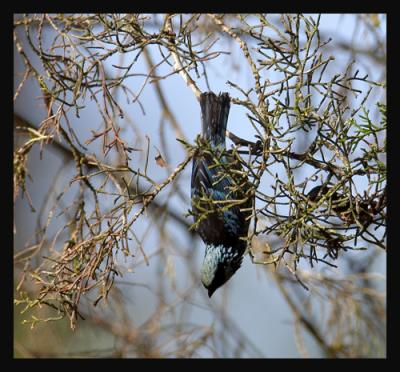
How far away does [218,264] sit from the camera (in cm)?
388

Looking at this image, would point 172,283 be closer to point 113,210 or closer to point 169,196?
point 169,196

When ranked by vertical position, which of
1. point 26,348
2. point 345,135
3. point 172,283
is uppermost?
point 345,135

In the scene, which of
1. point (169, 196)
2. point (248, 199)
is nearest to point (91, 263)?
point (248, 199)

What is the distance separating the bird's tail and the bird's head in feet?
2.02

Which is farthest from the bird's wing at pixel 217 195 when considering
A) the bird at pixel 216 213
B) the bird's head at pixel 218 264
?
the bird's head at pixel 218 264

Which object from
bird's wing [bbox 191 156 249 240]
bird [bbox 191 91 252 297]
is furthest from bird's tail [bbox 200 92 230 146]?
bird's wing [bbox 191 156 249 240]

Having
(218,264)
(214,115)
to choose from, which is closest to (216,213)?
(218,264)

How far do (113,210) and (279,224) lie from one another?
745mm

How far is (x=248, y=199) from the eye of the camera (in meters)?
2.98

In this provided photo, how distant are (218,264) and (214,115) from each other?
0.83 m

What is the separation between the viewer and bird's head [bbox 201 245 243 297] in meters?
3.84

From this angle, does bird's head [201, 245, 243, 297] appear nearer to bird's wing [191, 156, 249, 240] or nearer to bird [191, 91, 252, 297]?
bird [191, 91, 252, 297]

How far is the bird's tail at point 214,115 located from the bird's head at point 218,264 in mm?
616

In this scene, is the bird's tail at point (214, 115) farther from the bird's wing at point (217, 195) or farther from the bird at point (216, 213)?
the bird's wing at point (217, 195)
